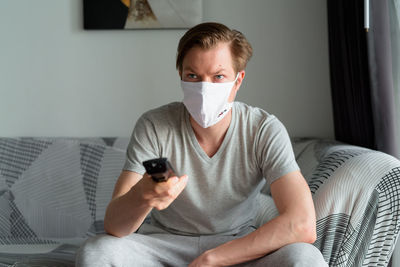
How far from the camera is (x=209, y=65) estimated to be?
144 cm

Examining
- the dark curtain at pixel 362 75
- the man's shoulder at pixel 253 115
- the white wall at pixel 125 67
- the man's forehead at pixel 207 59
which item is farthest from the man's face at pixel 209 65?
the white wall at pixel 125 67

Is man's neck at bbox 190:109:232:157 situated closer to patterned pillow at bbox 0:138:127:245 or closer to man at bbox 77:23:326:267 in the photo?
man at bbox 77:23:326:267

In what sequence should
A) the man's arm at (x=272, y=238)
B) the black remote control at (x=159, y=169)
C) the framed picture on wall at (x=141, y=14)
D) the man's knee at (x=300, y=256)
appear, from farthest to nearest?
the framed picture on wall at (x=141, y=14)
the man's arm at (x=272, y=238)
the man's knee at (x=300, y=256)
the black remote control at (x=159, y=169)

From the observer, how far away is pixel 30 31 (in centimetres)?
251

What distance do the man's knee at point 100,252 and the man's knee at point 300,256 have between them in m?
0.44

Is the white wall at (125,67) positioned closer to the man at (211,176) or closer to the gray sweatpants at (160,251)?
the man at (211,176)

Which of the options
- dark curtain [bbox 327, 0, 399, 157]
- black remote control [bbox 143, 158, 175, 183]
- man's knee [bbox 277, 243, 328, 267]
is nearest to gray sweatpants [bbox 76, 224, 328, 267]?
man's knee [bbox 277, 243, 328, 267]

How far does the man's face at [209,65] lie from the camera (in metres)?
1.44

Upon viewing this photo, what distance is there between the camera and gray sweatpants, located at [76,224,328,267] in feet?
3.96

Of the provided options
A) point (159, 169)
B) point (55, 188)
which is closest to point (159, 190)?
point (159, 169)

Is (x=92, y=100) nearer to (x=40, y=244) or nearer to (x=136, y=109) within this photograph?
(x=136, y=109)

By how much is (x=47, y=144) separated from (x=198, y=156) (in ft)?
3.61

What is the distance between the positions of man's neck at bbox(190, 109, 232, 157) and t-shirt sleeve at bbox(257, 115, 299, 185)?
128 mm

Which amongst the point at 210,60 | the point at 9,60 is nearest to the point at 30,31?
the point at 9,60
